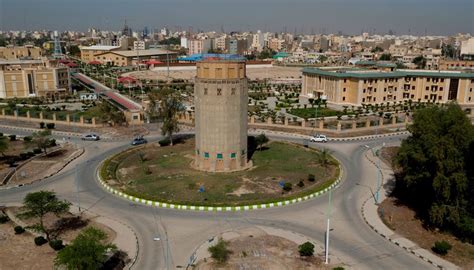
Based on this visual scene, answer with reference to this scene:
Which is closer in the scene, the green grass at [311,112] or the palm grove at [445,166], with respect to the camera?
the palm grove at [445,166]

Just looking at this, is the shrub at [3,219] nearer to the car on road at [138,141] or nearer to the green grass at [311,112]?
the car on road at [138,141]

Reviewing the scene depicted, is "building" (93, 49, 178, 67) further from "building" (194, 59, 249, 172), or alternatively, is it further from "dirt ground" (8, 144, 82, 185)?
"building" (194, 59, 249, 172)

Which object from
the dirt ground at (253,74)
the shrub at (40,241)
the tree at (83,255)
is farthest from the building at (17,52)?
the tree at (83,255)

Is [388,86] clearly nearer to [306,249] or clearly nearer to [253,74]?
[306,249]

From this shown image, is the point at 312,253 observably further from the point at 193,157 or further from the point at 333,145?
the point at 333,145

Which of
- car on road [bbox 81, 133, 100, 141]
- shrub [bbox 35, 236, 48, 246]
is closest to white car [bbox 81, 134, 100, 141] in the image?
car on road [bbox 81, 133, 100, 141]
